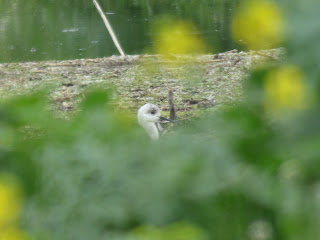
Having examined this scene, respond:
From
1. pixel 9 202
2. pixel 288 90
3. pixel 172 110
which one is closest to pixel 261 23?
pixel 288 90

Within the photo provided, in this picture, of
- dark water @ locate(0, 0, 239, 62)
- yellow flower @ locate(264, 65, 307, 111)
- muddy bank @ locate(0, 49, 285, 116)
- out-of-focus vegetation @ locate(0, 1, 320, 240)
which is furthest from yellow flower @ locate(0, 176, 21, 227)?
dark water @ locate(0, 0, 239, 62)

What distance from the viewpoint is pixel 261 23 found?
361 mm

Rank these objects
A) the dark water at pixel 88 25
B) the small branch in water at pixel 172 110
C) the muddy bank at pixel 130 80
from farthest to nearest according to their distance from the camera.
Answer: the dark water at pixel 88 25, the muddy bank at pixel 130 80, the small branch in water at pixel 172 110

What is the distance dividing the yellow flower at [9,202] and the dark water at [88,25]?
377 cm

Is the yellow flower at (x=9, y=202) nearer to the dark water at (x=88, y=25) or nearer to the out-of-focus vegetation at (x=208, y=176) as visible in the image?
the out-of-focus vegetation at (x=208, y=176)

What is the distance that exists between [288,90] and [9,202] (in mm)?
173

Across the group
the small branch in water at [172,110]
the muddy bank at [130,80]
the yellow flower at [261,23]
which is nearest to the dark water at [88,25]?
the muddy bank at [130,80]

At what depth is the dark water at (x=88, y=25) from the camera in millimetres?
4938

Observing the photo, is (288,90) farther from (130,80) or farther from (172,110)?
(130,80)

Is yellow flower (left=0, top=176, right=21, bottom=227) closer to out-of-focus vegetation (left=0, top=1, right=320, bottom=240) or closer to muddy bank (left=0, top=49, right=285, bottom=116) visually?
out-of-focus vegetation (left=0, top=1, right=320, bottom=240)

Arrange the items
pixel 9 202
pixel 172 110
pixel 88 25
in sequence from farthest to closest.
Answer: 1. pixel 88 25
2. pixel 172 110
3. pixel 9 202

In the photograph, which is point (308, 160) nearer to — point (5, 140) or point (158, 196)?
point (158, 196)

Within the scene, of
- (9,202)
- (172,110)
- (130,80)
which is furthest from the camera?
(130,80)

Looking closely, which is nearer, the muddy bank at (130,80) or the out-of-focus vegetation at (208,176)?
the out-of-focus vegetation at (208,176)
